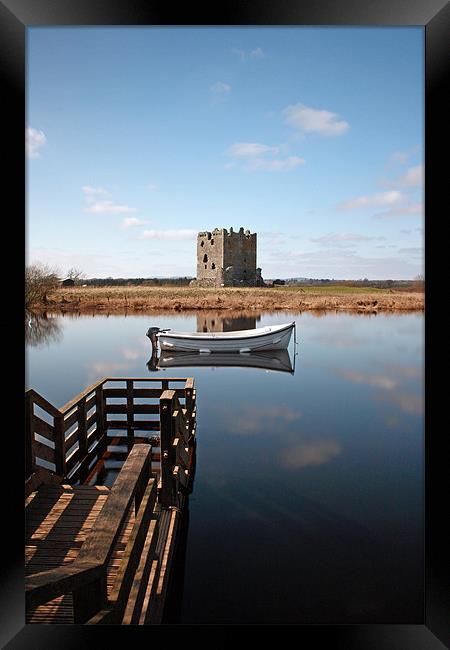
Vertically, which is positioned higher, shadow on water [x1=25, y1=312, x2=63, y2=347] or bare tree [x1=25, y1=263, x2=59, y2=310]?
bare tree [x1=25, y1=263, x2=59, y2=310]

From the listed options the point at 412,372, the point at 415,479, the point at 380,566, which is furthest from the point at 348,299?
the point at 380,566

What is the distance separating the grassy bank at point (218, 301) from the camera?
92.4 ft

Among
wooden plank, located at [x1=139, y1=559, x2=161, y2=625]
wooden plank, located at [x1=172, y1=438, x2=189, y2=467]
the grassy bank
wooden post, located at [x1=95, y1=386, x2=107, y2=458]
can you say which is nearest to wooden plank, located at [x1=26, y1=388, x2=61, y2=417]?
wooden plank, located at [x1=172, y1=438, x2=189, y2=467]

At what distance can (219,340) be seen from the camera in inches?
588

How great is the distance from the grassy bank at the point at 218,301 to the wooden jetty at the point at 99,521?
23.2m

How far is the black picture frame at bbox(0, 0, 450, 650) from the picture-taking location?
122 cm

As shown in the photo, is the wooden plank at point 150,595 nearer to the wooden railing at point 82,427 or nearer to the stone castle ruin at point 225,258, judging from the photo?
the wooden railing at point 82,427

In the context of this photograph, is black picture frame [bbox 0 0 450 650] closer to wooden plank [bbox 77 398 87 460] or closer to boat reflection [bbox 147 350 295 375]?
wooden plank [bbox 77 398 87 460]

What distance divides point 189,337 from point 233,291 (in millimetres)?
19370

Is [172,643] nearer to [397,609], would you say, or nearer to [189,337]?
[397,609]

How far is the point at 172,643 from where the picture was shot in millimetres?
1213

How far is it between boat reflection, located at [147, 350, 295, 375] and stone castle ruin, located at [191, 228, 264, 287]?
2258 cm
